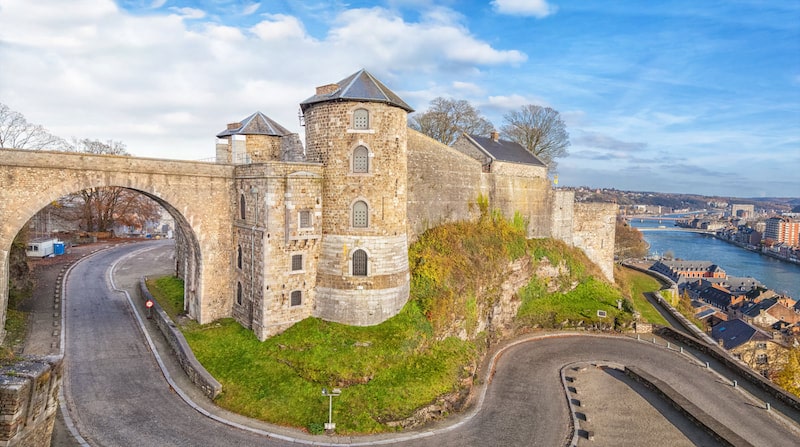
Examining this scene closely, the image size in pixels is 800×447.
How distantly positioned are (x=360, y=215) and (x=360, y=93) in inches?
221

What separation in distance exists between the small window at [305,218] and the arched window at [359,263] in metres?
2.58

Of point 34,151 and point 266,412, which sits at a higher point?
point 34,151

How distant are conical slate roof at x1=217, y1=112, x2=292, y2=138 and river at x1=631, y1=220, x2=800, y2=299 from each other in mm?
102495

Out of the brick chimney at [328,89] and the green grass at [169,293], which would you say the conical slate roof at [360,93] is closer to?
the brick chimney at [328,89]

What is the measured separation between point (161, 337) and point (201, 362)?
4.42 m

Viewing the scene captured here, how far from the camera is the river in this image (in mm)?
94562

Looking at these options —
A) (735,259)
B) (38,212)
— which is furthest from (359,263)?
(735,259)

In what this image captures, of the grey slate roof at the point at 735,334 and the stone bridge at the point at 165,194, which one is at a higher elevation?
the stone bridge at the point at 165,194

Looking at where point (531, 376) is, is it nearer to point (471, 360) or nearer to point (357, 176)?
point (471, 360)

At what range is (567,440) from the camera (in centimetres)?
1559

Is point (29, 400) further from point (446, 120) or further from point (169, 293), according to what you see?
point (446, 120)

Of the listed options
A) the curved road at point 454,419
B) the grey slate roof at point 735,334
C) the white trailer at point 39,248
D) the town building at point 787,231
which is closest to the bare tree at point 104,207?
the white trailer at point 39,248

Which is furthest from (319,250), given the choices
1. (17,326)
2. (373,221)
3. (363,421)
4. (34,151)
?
(17,326)

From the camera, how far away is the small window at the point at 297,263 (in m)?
20.2
